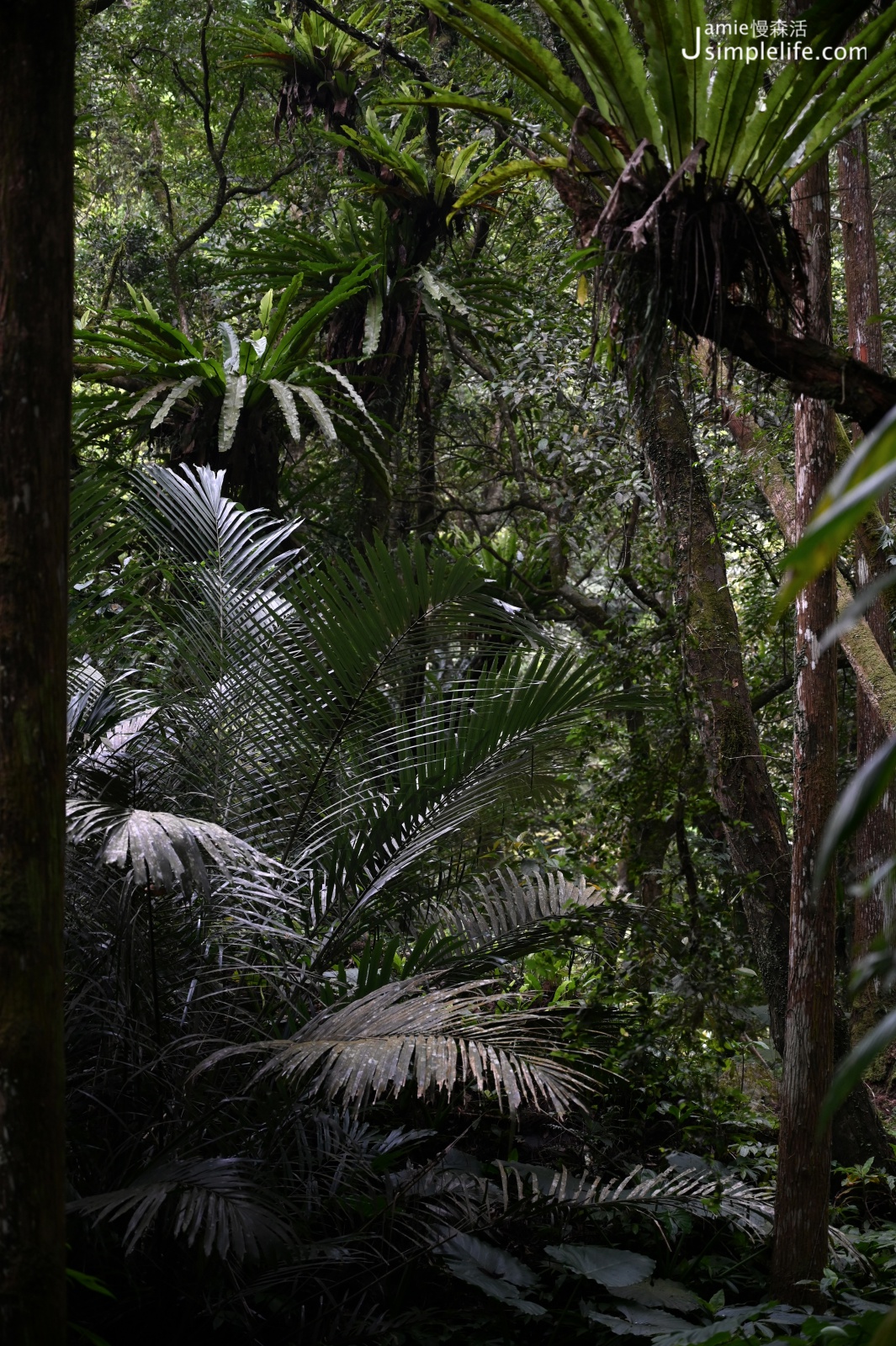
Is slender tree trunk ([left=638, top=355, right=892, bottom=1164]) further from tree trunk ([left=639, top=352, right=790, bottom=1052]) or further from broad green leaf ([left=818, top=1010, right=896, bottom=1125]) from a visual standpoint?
broad green leaf ([left=818, top=1010, right=896, bottom=1125])

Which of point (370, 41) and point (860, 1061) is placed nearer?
point (860, 1061)

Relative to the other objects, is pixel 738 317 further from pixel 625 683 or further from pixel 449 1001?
pixel 625 683

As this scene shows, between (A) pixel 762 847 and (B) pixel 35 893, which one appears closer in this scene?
(B) pixel 35 893

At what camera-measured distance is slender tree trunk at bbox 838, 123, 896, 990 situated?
17.5 feet

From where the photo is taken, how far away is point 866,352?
17.4 ft

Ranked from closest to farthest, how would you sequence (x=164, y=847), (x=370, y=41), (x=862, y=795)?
(x=862, y=795)
(x=164, y=847)
(x=370, y=41)

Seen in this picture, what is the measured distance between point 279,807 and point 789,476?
9.00 feet

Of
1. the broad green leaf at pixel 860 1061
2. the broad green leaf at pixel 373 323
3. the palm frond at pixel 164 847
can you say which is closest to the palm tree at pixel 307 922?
the palm frond at pixel 164 847

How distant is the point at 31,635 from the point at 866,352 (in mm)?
4845

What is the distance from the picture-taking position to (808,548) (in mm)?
495

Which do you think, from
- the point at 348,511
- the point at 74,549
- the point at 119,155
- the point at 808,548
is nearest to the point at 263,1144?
the point at 74,549

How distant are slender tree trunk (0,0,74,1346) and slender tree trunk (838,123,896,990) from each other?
457 cm

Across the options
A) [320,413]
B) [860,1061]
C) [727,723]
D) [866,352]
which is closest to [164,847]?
[860,1061]

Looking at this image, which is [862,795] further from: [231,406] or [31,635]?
[231,406]
